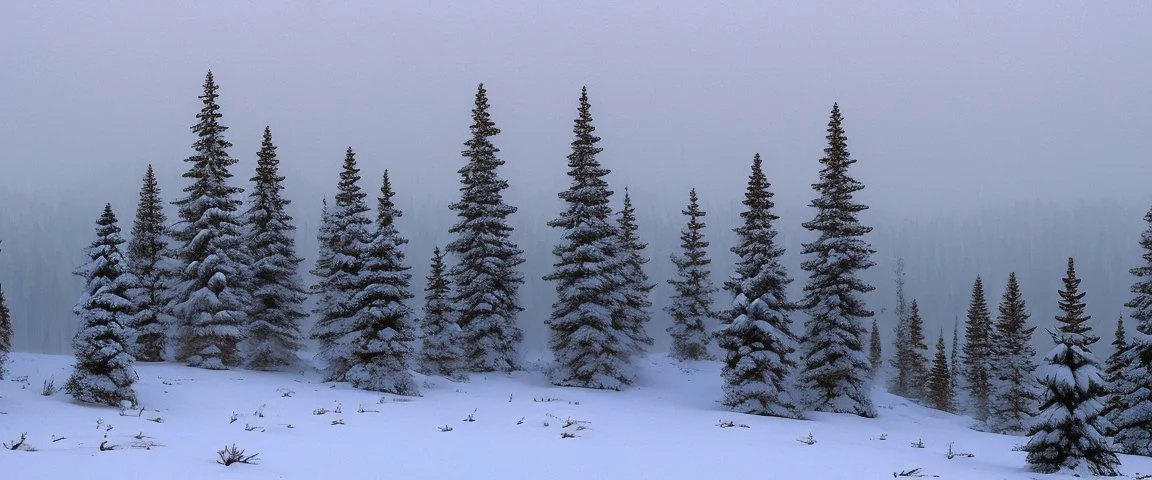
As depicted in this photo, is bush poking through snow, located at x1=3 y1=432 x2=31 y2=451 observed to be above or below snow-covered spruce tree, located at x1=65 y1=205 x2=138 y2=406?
below

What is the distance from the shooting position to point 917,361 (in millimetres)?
73688

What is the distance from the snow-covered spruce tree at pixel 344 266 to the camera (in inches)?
1170

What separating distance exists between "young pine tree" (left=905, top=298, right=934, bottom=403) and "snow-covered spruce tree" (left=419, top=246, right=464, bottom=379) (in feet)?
171

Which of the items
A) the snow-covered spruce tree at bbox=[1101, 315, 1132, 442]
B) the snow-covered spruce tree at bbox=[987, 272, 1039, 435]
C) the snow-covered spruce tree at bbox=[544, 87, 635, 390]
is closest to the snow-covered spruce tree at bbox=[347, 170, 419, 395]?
the snow-covered spruce tree at bbox=[544, 87, 635, 390]

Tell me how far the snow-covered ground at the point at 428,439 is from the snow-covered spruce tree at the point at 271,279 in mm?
7314

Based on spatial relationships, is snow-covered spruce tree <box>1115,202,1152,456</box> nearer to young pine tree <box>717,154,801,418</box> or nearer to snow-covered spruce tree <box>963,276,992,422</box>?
young pine tree <box>717,154,801,418</box>

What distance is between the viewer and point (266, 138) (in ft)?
120

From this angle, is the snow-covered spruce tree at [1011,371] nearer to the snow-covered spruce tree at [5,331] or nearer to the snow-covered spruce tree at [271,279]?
the snow-covered spruce tree at [271,279]

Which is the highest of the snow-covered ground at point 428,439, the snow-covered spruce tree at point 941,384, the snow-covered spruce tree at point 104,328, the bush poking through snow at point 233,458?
the snow-covered spruce tree at point 104,328

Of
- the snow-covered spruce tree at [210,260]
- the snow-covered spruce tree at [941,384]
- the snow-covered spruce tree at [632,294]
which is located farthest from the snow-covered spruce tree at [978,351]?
the snow-covered spruce tree at [210,260]

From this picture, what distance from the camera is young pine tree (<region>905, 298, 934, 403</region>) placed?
70562 millimetres

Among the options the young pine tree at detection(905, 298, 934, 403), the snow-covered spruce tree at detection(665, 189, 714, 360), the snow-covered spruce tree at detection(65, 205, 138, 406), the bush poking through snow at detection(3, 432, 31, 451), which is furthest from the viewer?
the young pine tree at detection(905, 298, 934, 403)

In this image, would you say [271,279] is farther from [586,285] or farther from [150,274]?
[586,285]

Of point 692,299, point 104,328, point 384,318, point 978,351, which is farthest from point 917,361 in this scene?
point 104,328
